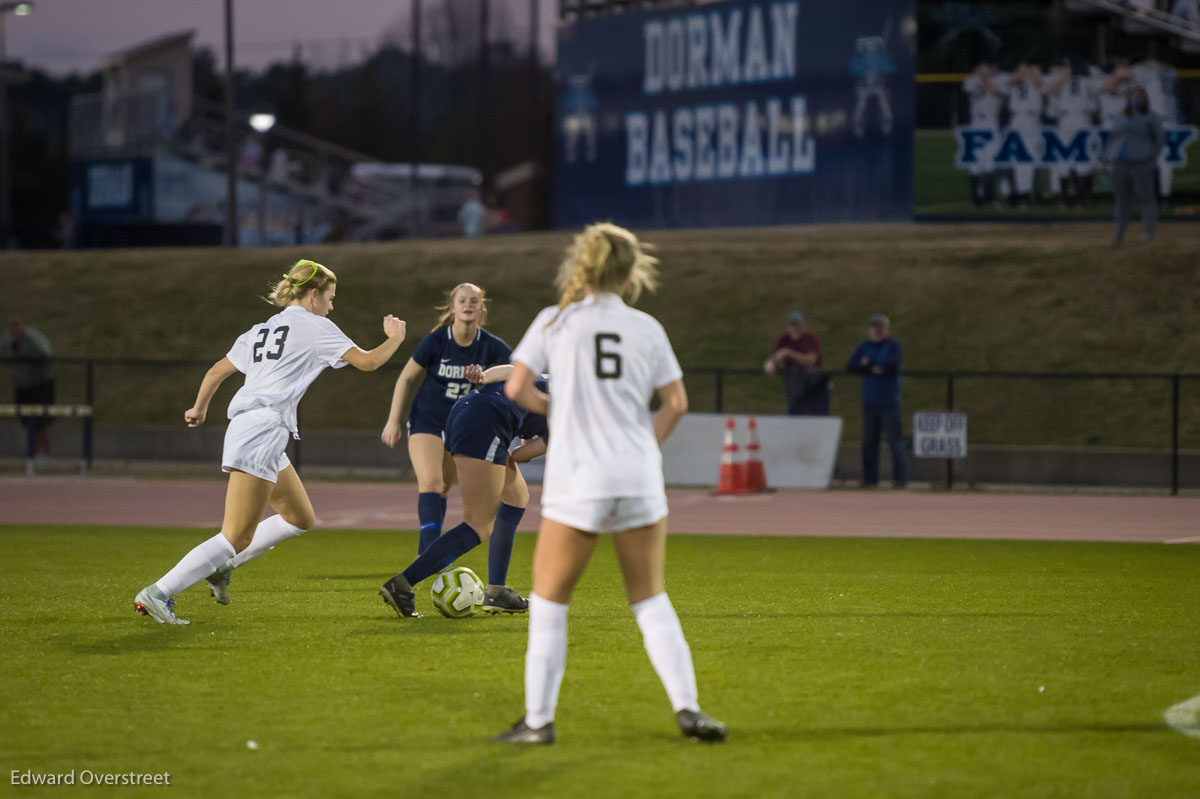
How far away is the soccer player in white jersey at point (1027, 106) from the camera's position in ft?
106

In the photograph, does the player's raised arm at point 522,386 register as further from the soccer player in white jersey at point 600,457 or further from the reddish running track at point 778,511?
the reddish running track at point 778,511

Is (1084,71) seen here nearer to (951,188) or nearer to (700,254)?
(951,188)

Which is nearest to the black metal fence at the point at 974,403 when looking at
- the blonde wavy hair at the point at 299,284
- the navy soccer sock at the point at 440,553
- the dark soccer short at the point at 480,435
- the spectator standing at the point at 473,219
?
the spectator standing at the point at 473,219

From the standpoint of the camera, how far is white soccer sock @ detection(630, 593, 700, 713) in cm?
564

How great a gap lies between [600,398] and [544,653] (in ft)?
3.08

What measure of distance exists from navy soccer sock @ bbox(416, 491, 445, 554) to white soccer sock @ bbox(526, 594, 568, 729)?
4.05m

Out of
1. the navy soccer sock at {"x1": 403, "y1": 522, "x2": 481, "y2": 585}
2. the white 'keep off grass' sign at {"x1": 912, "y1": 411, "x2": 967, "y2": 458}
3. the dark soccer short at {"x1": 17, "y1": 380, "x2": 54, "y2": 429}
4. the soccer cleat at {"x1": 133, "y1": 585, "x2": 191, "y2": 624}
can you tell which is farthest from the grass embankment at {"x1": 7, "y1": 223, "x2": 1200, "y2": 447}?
the soccer cleat at {"x1": 133, "y1": 585, "x2": 191, "y2": 624}

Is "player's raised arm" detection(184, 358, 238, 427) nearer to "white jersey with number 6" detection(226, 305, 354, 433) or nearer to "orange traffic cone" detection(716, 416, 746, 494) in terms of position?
"white jersey with number 6" detection(226, 305, 354, 433)

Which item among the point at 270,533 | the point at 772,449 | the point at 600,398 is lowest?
the point at 772,449

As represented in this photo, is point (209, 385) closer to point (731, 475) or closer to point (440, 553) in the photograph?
point (440, 553)

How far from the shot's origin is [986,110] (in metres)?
32.8

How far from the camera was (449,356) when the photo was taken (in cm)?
965

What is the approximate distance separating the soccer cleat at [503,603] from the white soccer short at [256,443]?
159 cm

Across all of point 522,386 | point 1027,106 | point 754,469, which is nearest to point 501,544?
point 522,386
